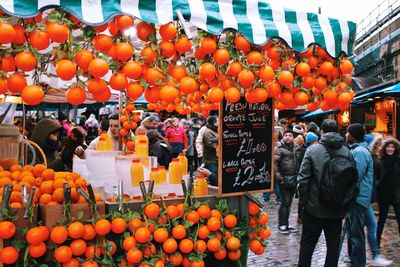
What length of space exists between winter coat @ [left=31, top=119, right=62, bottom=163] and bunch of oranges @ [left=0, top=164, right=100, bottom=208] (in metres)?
2.48

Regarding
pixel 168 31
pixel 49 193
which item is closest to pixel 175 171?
pixel 49 193

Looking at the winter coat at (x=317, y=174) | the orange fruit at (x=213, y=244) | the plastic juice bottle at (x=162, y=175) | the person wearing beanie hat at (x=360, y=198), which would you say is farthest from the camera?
the person wearing beanie hat at (x=360, y=198)

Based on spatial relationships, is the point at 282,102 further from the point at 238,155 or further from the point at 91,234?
the point at 91,234

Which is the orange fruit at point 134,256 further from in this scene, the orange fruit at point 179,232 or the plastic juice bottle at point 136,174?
the plastic juice bottle at point 136,174

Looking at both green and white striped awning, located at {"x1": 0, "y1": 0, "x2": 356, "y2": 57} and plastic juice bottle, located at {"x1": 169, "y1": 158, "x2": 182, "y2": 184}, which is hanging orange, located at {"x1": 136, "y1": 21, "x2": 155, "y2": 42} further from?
plastic juice bottle, located at {"x1": 169, "y1": 158, "x2": 182, "y2": 184}

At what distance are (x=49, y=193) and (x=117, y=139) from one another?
4.22 m

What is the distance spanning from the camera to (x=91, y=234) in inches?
139

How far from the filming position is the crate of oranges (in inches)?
138

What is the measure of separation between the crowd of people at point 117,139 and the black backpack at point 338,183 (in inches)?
51.7

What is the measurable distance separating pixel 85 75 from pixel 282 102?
1811mm

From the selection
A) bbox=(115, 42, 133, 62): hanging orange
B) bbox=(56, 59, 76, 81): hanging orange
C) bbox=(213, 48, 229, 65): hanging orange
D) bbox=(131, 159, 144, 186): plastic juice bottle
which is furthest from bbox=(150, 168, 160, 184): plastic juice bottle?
bbox=(56, 59, 76, 81): hanging orange

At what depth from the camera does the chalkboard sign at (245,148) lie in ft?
14.6

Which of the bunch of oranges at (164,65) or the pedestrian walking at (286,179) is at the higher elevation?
the bunch of oranges at (164,65)

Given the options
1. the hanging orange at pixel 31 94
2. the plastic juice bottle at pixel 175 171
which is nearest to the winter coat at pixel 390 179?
the plastic juice bottle at pixel 175 171
